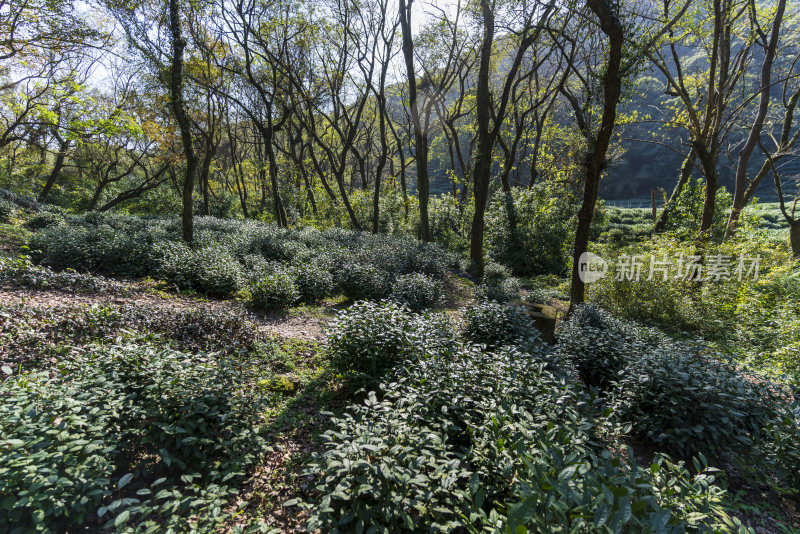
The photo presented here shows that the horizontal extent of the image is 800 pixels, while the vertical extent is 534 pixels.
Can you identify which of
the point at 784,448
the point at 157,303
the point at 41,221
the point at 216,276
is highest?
the point at 41,221

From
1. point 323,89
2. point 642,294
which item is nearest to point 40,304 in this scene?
point 642,294

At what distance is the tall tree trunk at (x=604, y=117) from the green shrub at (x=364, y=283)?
4585 millimetres

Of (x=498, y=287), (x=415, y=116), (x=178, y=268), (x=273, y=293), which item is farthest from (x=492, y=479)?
(x=415, y=116)

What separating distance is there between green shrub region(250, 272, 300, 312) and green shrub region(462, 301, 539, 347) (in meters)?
4.15

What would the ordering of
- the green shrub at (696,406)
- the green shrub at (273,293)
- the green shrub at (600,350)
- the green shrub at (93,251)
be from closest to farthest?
the green shrub at (696,406)
the green shrub at (600,350)
the green shrub at (273,293)
the green shrub at (93,251)

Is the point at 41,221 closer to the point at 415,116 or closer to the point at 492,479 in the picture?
the point at 415,116

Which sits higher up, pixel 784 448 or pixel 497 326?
pixel 497 326

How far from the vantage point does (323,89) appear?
802 inches

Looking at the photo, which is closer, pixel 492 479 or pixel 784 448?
pixel 492 479

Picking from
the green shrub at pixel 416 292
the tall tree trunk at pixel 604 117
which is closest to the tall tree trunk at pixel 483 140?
the tall tree trunk at pixel 604 117

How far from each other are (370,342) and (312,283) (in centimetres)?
464

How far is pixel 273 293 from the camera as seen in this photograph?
24.7 feet

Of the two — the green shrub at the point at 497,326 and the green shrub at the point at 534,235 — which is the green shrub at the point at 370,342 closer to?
the green shrub at the point at 497,326

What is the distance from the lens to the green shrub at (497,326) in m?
5.36
